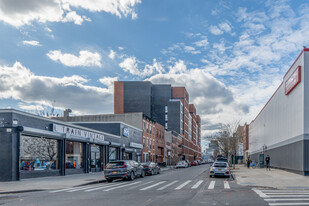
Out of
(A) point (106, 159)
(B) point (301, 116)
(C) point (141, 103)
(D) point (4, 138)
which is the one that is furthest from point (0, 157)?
(C) point (141, 103)

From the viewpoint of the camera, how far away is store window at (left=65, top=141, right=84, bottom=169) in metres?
32.6

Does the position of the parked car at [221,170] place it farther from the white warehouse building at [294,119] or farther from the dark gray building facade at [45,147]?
the dark gray building facade at [45,147]

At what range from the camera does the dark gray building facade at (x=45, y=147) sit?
2417 cm

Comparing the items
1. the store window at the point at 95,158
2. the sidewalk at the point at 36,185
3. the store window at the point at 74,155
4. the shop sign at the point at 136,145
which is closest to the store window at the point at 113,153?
the store window at the point at 95,158

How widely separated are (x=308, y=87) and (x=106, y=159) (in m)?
25.3

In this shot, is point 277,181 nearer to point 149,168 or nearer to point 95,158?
point 149,168

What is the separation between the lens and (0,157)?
24.0 meters

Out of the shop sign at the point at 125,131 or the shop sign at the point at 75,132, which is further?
the shop sign at the point at 125,131

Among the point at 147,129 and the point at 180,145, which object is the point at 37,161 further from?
the point at 180,145

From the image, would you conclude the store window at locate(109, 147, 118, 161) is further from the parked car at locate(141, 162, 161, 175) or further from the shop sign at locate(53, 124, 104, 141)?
the parked car at locate(141, 162, 161, 175)

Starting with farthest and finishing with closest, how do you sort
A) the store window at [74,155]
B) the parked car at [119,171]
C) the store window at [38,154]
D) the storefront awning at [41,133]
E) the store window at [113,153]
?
the store window at [113,153], the store window at [74,155], the store window at [38,154], the storefront awning at [41,133], the parked car at [119,171]

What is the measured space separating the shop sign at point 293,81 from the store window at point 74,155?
21995mm

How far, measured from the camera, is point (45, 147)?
2869 cm

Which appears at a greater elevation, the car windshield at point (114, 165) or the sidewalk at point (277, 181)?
the car windshield at point (114, 165)
